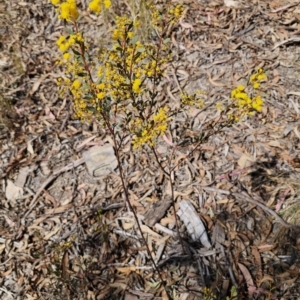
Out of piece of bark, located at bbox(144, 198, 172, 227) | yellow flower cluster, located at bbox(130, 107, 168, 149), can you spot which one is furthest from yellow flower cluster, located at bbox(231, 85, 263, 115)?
piece of bark, located at bbox(144, 198, 172, 227)

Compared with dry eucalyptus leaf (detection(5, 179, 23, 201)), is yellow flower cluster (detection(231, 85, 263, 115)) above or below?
above

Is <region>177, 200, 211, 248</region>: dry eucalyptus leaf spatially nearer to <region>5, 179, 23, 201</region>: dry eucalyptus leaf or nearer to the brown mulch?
the brown mulch

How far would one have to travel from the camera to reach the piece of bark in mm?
2389

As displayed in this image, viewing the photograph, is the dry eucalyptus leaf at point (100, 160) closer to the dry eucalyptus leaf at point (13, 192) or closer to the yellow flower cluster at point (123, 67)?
the dry eucalyptus leaf at point (13, 192)

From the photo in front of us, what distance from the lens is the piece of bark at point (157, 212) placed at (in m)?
2.39

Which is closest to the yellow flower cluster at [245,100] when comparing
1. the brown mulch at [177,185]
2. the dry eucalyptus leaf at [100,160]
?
the brown mulch at [177,185]

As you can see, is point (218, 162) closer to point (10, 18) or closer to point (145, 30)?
point (145, 30)

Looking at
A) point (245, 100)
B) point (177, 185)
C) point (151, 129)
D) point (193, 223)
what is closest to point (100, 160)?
point (177, 185)

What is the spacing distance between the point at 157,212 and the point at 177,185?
212 millimetres

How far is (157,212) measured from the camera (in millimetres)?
2410

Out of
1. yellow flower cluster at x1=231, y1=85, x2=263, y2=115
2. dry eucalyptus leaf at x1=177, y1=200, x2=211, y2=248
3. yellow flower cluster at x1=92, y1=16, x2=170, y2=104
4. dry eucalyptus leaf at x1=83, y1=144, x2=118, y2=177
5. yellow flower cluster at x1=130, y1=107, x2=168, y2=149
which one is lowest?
dry eucalyptus leaf at x1=177, y1=200, x2=211, y2=248

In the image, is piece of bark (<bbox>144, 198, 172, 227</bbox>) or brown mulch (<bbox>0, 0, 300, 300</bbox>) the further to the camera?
piece of bark (<bbox>144, 198, 172, 227</bbox>)

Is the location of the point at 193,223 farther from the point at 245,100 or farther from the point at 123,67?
the point at 123,67

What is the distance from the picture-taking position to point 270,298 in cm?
204
